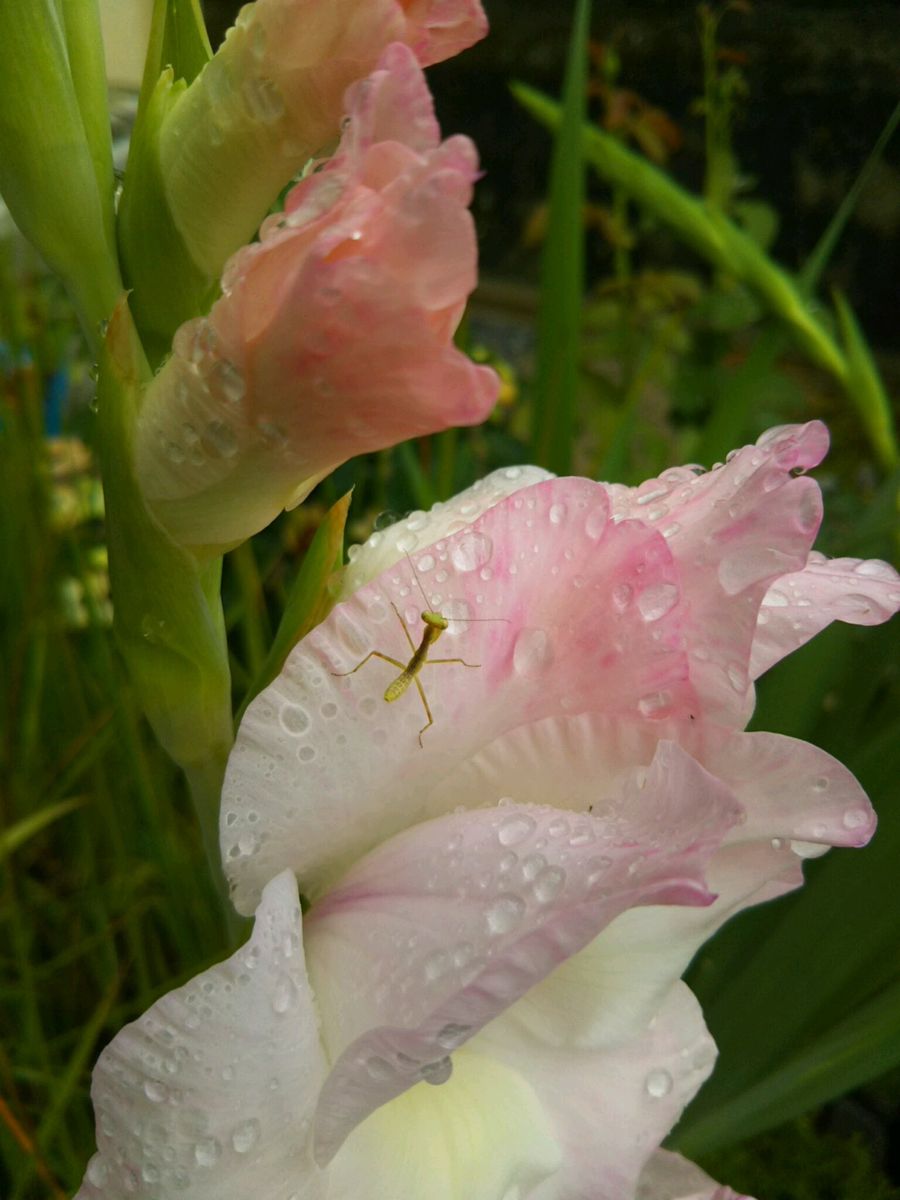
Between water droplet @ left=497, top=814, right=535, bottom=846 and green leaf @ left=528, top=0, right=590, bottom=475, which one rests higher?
water droplet @ left=497, top=814, right=535, bottom=846

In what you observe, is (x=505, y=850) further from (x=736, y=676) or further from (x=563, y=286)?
(x=563, y=286)

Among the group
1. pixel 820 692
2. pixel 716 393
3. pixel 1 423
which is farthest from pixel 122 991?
pixel 716 393

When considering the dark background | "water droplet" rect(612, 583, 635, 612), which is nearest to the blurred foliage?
"water droplet" rect(612, 583, 635, 612)

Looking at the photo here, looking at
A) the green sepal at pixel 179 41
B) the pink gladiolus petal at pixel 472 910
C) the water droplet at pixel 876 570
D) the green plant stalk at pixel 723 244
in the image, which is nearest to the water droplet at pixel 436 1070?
the pink gladiolus petal at pixel 472 910

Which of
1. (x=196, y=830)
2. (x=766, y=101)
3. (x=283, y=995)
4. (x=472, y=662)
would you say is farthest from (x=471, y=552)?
(x=766, y=101)

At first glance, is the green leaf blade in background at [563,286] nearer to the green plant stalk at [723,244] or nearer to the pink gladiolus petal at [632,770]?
the green plant stalk at [723,244]

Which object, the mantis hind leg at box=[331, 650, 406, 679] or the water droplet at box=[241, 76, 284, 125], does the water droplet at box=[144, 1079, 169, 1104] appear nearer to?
the mantis hind leg at box=[331, 650, 406, 679]
